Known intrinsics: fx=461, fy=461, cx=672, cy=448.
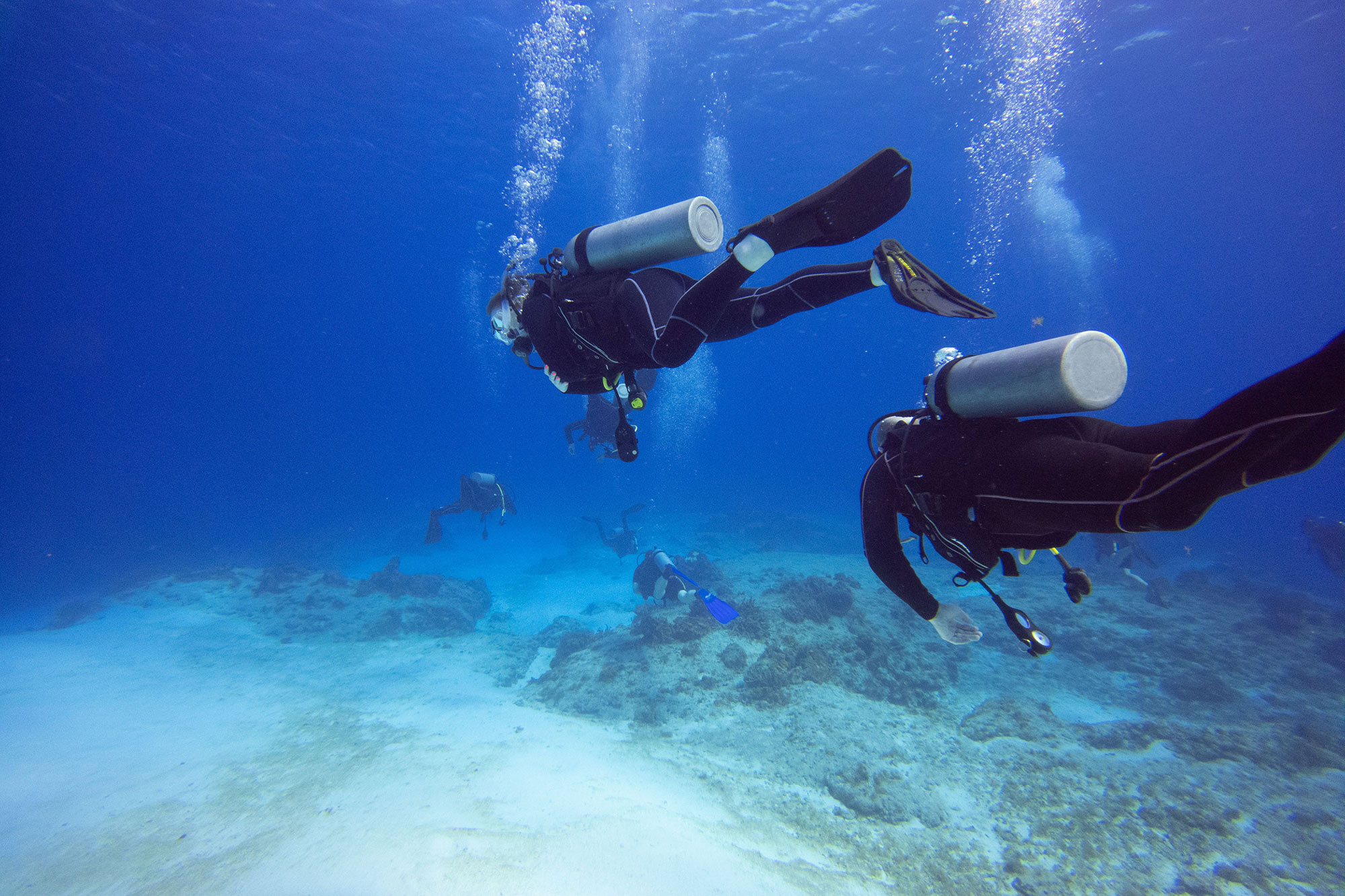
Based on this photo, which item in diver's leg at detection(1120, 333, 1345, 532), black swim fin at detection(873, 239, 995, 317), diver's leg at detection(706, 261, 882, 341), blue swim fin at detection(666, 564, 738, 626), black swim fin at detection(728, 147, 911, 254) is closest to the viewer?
diver's leg at detection(1120, 333, 1345, 532)

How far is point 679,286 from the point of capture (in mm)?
3547

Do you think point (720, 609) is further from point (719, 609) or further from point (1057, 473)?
point (1057, 473)

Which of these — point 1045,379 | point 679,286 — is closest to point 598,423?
point 679,286

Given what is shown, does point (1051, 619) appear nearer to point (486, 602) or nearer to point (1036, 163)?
point (486, 602)

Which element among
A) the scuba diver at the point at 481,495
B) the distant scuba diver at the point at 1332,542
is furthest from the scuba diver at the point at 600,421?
the distant scuba diver at the point at 1332,542

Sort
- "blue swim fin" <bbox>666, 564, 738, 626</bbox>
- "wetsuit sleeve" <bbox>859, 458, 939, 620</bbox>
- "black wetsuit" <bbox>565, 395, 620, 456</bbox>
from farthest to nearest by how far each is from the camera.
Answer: "black wetsuit" <bbox>565, 395, 620, 456</bbox> < "blue swim fin" <bbox>666, 564, 738, 626</bbox> < "wetsuit sleeve" <bbox>859, 458, 939, 620</bbox>

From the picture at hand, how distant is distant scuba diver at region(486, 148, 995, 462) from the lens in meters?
2.73

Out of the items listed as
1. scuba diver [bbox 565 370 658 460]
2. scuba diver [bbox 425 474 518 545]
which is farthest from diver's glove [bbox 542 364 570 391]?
scuba diver [bbox 425 474 518 545]

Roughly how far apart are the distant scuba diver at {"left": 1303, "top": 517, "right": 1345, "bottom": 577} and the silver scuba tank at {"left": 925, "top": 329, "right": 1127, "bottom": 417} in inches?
759

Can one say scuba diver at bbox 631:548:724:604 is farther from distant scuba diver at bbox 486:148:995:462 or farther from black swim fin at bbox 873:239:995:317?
black swim fin at bbox 873:239:995:317

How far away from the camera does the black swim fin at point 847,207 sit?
2645 mm

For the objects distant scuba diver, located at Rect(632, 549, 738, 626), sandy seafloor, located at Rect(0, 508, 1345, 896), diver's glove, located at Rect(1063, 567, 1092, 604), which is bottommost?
sandy seafloor, located at Rect(0, 508, 1345, 896)

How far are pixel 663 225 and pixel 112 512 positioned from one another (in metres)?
53.4

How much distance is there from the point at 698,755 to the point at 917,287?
622cm
